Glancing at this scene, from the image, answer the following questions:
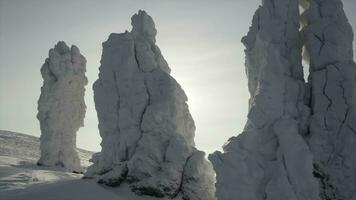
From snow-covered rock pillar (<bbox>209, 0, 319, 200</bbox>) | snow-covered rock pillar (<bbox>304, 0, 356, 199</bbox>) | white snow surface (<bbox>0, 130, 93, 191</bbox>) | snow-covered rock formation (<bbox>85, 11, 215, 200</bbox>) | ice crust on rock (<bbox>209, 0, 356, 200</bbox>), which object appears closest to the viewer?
snow-covered rock pillar (<bbox>209, 0, 319, 200</bbox>)

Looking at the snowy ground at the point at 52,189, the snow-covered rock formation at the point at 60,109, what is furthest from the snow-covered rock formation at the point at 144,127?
the snow-covered rock formation at the point at 60,109

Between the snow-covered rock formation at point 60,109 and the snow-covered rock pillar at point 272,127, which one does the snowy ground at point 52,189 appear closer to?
the snow-covered rock pillar at point 272,127

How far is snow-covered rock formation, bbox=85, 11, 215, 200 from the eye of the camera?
2086cm

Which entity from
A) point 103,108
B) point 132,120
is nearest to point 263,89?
point 132,120

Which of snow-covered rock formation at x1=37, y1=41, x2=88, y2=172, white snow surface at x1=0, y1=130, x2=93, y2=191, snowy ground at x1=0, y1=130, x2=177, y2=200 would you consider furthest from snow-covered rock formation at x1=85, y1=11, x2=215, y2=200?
snow-covered rock formation at x1=37, y1=41, x2=88, y2=172

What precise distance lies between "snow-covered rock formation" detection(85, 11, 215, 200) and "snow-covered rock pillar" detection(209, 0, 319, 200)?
162 inches

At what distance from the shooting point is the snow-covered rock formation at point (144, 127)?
2086 cm

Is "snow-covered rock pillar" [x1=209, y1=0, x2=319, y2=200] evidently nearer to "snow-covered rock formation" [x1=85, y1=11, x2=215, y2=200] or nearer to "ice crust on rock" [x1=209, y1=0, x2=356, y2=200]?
"ice crust on rock" [x1=209, y1=0, x2=356, y2=200]

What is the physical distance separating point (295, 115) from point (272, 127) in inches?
51.7

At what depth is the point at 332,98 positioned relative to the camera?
59.2 ft

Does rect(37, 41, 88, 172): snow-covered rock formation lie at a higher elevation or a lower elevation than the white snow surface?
higher

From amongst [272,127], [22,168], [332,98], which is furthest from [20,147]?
[332,98]

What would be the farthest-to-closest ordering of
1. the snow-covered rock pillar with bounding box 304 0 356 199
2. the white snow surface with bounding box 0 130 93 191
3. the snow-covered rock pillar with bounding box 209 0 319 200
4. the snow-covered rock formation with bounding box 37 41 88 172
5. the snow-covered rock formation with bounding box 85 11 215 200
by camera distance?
the snow-covered rock formation with bounding box 37 41 88 172 → the white snow surface with bounding box 0 130 93 191 → the snow-covered rock formation with bounding box 85 11 215 200 → the snow-covered rock pillar with bounding box 304 0 356 199 → the snow-covered rock pillar with bounding box 209 0 319 200

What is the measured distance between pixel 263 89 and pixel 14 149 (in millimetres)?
37795
